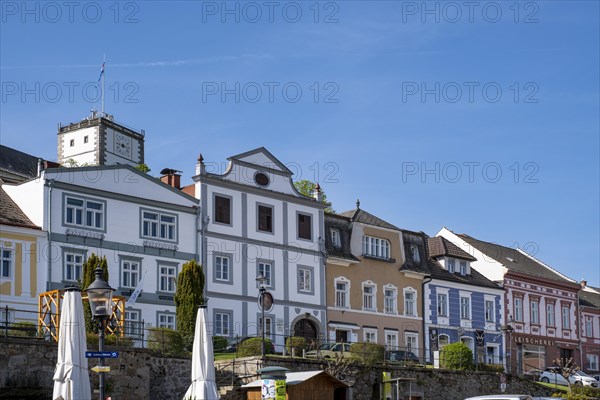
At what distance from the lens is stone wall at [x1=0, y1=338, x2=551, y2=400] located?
29.4 m

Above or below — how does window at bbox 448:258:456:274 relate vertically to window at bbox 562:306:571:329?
above

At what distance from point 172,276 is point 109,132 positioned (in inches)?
1992

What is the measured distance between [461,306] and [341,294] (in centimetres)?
998

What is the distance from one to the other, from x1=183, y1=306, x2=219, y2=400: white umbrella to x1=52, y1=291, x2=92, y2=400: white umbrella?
4022mm

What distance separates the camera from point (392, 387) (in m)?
41.0

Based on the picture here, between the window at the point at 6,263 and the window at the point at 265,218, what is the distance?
13.2 m

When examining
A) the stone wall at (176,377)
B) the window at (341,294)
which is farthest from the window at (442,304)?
the stone wall at (176,377)

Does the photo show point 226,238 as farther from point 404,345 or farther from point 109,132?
point 109,132

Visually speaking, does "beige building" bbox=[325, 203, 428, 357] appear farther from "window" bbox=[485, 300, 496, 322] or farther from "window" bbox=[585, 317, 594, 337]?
"window" bbox=[585, 317, 594, 337]

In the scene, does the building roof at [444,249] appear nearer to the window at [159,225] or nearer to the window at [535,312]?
the window at [535,312]

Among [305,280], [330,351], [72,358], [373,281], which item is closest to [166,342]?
[330,351]

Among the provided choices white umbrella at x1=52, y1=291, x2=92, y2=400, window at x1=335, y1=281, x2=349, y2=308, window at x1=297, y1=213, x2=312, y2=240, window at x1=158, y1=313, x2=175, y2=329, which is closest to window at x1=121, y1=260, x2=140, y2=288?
window at x1=158, y1=313, x2=175, y2=329

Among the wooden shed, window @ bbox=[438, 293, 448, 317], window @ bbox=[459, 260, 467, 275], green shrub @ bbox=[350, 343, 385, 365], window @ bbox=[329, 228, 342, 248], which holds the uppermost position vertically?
window @ bbox=[329, 228, 342, 248]

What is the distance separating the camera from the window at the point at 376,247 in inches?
2102
